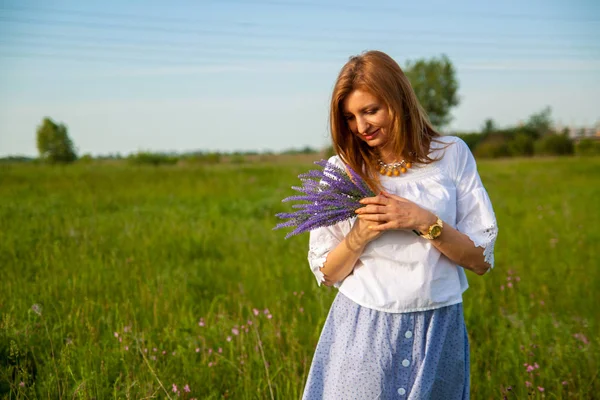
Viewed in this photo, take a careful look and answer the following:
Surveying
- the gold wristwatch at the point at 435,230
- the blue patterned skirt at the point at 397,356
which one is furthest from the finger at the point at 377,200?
the blue patterned skirt at the point at 397,356

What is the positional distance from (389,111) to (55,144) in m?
28.0

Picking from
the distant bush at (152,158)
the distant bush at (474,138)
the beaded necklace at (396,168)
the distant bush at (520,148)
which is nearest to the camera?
the beaded necklace at (396,168)

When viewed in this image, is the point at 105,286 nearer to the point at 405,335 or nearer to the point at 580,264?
the point at 405,335

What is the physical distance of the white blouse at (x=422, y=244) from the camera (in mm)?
1784

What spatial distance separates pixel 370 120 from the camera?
185 centimetres

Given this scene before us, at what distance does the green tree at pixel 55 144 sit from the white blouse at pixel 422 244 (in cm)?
2232

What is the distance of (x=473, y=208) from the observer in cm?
188

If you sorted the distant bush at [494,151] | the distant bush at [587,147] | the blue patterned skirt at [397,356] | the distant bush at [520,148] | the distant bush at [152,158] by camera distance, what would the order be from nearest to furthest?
the blue patterned skirt at [397,356], the distant bush at [152,158], the distant bush at [587,147], the distant bush at [494,151], the distant bush at [520,148]

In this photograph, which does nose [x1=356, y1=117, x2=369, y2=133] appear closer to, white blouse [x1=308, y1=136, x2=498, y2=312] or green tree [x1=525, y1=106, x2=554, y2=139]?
white blouse [x1=308, y1=136, x2=498, y2=312]

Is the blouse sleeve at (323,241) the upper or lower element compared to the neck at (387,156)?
lower

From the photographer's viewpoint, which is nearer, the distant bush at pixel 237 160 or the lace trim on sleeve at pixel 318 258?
the lace trim on sleeve at pixel 318 258

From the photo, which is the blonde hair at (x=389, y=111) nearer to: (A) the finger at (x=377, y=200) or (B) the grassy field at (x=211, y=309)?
(A) the finger at (x=377, y=200)

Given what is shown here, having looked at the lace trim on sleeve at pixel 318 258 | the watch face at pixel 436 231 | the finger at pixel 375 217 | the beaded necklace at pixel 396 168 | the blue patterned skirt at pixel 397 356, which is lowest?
the blue patterned skirt at pixel 397 356

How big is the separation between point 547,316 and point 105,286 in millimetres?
3435
